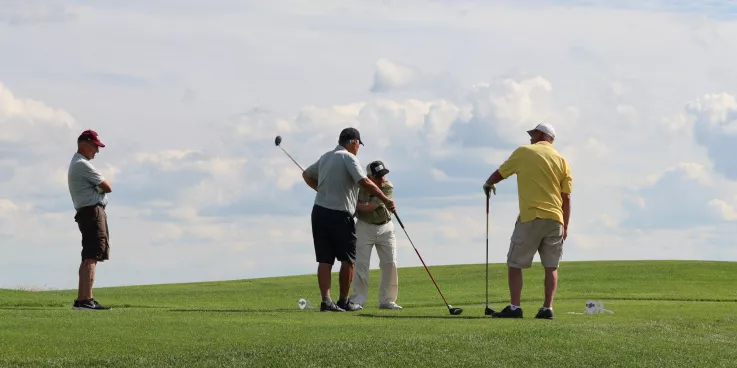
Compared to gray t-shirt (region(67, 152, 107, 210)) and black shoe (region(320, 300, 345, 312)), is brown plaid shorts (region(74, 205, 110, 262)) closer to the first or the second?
gray t-shirt (region(67, 152, 107, 210))

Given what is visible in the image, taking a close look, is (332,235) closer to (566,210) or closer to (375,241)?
(375,241)

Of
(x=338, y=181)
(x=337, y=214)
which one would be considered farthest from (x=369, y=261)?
(x=338, y=181)

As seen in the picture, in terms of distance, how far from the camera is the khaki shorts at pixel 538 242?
13656 millimetres

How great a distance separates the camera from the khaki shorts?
13.7 m

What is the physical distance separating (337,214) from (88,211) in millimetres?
3507

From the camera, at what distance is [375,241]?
16578mm

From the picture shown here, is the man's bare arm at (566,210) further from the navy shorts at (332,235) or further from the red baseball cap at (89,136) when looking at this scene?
the red baseball cap at (89,136)

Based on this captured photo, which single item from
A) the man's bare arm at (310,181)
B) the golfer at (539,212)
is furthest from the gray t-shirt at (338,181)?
the golfer at (539,212)

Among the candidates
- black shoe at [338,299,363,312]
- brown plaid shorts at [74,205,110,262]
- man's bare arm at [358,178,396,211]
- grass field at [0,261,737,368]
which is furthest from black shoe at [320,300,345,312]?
brown plaid shorts at [74,205,110,262]

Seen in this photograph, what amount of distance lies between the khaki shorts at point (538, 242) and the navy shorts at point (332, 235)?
2388 mm

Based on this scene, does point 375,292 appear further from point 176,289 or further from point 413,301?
point 176,289

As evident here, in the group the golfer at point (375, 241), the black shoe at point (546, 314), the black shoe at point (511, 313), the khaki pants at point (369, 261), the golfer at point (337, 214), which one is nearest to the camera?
the black shoe at point (546, 314)

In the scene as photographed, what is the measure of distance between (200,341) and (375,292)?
1345 cm

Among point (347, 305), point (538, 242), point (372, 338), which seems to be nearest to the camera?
point (372, 338)
